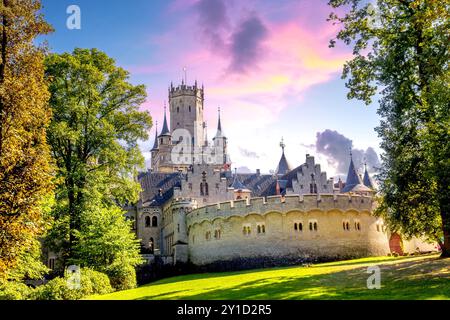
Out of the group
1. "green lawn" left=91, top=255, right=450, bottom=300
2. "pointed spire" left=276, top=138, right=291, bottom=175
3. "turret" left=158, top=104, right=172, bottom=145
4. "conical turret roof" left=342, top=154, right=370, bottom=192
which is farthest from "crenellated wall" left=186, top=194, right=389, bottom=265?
"turret" left=158, top=104, right=172, bottom=145

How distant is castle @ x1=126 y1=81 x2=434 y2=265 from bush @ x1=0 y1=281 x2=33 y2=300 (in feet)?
67.4

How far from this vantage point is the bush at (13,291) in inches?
1028

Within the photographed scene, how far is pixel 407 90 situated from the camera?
26.9 metres

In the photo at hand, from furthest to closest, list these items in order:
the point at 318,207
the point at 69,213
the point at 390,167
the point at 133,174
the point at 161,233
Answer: the point at 161,233
the point at 318,207
the point at 133,174
the point at 69,213
the point at 390,167

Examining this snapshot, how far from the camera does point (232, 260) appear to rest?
147 feet

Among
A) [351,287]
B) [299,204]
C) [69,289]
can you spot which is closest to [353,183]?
[299,204]

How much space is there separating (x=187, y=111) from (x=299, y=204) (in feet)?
240

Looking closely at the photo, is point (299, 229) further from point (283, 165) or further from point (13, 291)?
point (283, 165)

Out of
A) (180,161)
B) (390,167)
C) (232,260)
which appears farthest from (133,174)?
(180,161)

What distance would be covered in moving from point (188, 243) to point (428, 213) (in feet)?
93.3

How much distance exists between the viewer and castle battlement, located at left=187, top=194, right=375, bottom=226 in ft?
143

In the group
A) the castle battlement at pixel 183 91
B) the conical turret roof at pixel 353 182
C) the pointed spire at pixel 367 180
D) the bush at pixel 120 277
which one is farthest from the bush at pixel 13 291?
the castle battlement at pixel 183 91

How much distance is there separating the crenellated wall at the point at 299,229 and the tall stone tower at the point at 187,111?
67.8 m
